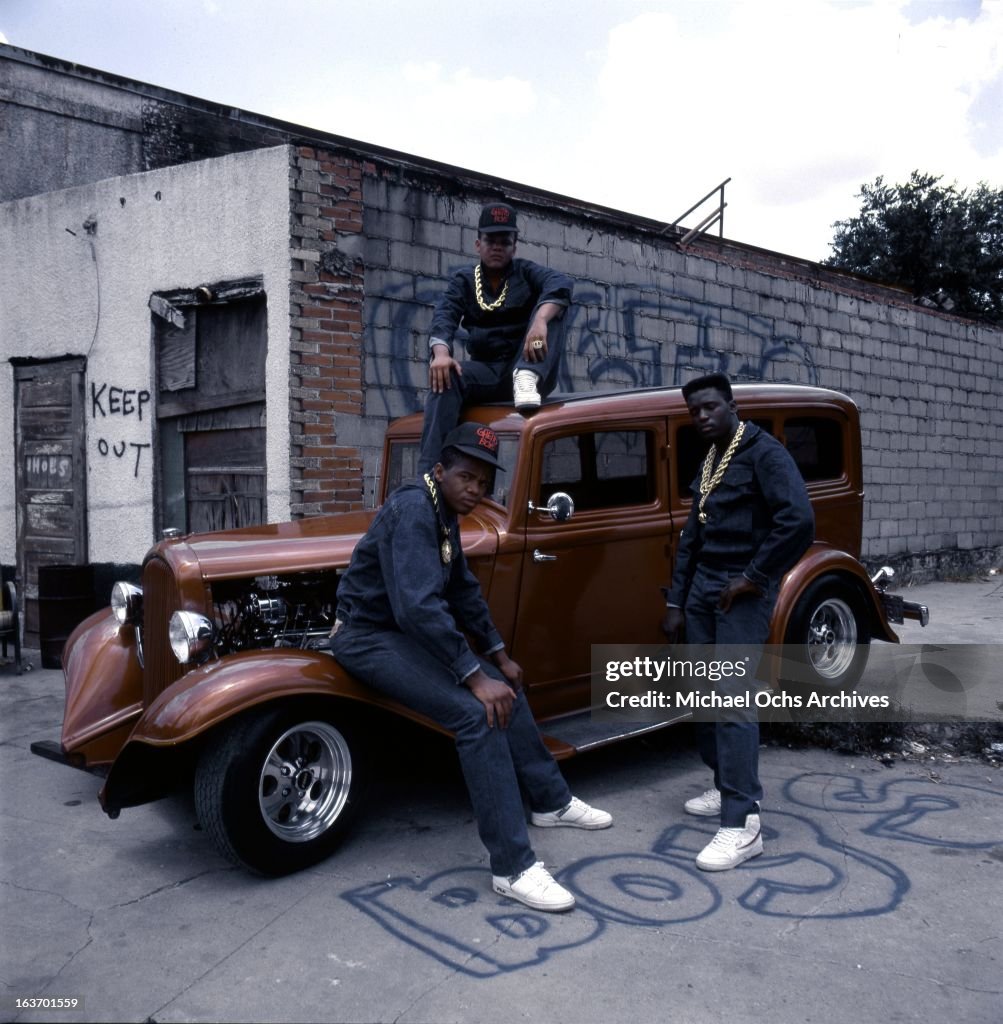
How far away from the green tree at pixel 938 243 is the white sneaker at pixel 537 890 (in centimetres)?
2305

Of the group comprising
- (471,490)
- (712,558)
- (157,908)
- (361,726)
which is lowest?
(157,908)

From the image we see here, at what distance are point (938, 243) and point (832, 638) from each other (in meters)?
21.5

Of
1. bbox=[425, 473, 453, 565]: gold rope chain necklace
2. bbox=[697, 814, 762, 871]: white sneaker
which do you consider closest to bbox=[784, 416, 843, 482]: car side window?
bbox=[697, 814, 762, 871]: white sneaker

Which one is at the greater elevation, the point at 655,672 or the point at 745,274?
the point at 745,274

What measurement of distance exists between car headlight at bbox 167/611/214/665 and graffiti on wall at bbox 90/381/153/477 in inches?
172

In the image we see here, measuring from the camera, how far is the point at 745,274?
1005 cm

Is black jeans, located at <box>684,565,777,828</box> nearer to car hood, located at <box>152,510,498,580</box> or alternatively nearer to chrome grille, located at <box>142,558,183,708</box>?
car hood, located at <box>152,510,498,580</box>

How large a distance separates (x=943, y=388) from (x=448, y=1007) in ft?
38.6

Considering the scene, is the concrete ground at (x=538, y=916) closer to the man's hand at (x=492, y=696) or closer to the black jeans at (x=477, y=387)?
the man's hand at (x=492, y=696)

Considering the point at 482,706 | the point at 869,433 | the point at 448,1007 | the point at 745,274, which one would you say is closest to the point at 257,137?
the point at 745,274

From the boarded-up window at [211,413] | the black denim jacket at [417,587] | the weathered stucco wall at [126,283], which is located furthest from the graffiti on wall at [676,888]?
the boarded-up window at [211,413]

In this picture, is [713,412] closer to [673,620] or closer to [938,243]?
[673,620]

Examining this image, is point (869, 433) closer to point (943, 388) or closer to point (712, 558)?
point (943, 388)

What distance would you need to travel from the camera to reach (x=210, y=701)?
3441 millimetres
